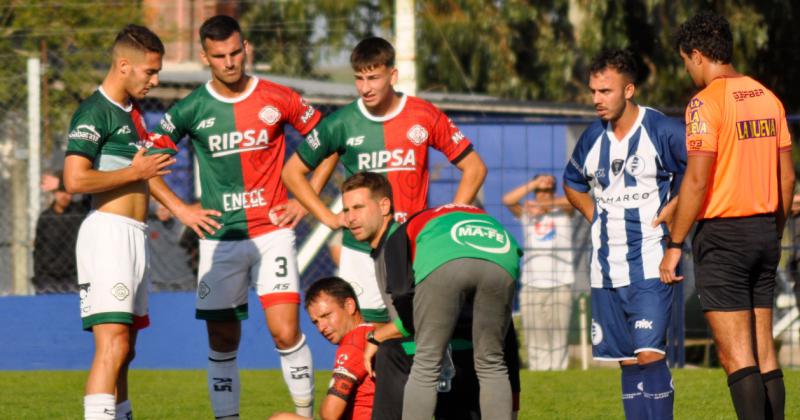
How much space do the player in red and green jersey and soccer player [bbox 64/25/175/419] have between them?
43.0 inches

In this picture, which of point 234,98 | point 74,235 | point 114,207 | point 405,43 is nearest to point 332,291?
point 114,207

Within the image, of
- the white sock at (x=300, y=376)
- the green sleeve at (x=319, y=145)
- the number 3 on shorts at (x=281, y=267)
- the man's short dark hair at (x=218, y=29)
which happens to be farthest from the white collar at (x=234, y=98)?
the white sock at (x=300, y=376)

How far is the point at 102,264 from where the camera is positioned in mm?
7168

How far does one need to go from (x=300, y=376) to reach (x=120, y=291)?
1.38 meters

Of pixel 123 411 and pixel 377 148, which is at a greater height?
pixel 377 148

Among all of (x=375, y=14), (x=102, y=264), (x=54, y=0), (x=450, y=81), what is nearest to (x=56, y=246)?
(x=54, y=0)

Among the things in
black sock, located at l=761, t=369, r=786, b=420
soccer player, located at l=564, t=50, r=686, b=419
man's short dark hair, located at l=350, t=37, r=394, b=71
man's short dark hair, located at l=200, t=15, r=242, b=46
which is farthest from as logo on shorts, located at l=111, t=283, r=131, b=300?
black sock, located at l=761, t=369, r=786, b=420

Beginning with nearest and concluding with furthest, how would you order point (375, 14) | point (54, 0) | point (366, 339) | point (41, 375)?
point (366, 339) < point (41, 375) < point (54, 0) < point (375, 14)

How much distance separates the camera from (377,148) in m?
8.04

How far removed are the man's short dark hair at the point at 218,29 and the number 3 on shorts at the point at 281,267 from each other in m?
1.40

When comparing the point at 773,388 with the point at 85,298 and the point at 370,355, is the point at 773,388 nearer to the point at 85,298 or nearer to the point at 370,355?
the point at 370,355

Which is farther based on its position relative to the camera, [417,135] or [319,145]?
[319,145]

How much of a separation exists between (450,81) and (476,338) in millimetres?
20520

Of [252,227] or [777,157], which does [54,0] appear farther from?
[777,157]
